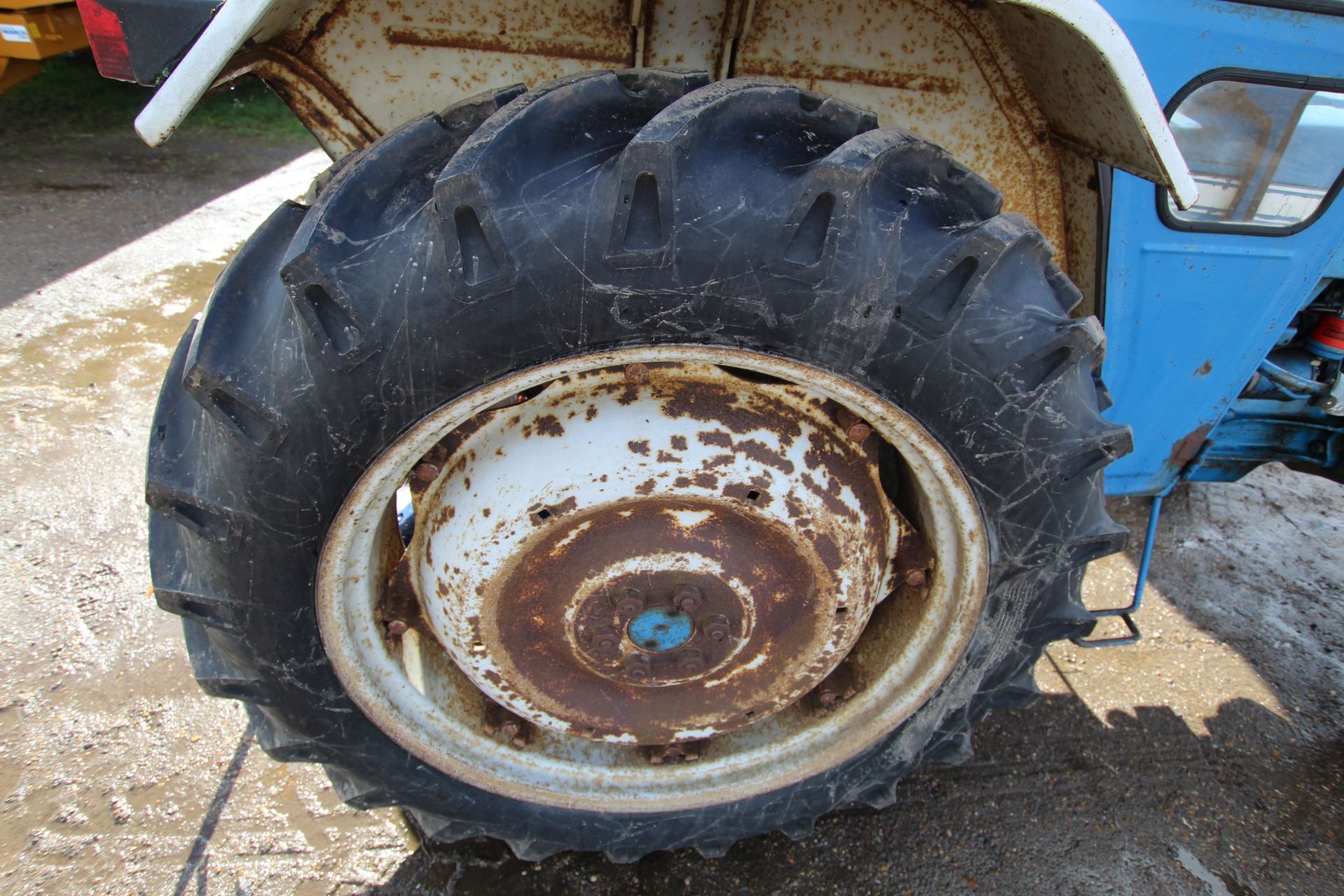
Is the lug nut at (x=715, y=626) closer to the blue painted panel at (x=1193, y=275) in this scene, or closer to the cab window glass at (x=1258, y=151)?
the blue painted panel at (x=1193, y=275)

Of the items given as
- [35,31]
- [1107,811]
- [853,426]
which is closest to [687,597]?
[853,426]

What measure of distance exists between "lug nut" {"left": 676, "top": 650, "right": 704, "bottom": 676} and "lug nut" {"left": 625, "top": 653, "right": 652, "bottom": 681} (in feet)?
0.18

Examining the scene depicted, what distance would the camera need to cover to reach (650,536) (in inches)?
54.4

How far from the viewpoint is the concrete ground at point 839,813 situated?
178 cm

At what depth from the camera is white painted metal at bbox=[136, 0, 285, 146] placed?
1062 millimetres

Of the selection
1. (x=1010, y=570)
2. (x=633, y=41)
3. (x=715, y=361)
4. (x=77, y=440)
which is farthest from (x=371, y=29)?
(x=77, y=440)

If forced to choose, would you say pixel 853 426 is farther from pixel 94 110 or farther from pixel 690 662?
pixel 94 110

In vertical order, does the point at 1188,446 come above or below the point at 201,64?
below

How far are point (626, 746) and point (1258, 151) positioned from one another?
1759 millimetres

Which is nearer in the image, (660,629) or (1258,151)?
(660,629)

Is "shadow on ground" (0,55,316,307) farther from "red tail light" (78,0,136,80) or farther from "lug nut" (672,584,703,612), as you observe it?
"lug nut" (672,584,703,612)

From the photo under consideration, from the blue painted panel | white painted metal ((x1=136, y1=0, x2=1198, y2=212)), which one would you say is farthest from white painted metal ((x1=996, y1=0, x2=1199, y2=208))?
the blue painted panel

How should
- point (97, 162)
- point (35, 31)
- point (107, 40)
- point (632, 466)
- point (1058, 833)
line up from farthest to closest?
point (97, 162)
point (35, 31)
point (1058, 833)
point (632, 466)
point (107, 40)

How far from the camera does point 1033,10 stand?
1.21 meters
